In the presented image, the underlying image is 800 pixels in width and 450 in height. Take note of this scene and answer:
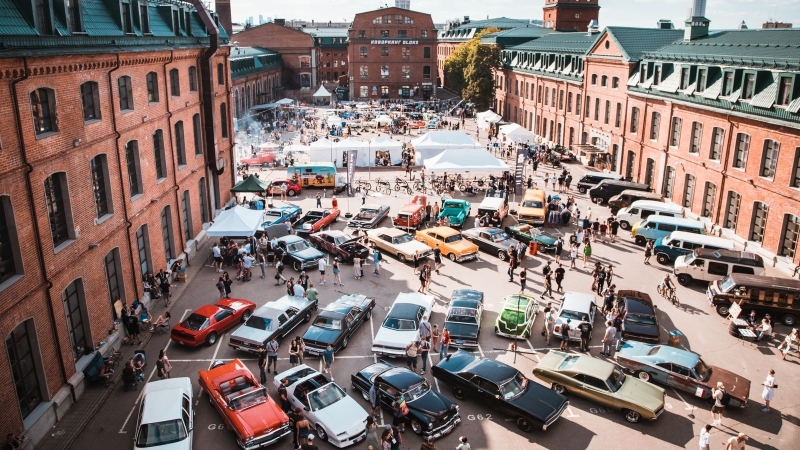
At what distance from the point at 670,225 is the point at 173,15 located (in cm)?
2590

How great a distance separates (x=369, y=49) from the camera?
93000mm

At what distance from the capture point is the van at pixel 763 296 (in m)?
21.4

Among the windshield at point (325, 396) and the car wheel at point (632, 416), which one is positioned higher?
the windshield at point (325, 396)

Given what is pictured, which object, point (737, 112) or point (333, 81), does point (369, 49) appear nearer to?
point (333, 81)

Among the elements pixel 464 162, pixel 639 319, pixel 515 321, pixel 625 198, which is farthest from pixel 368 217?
pixel 639 319

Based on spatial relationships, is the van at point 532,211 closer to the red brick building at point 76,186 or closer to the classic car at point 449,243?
the classic car at point 449,243

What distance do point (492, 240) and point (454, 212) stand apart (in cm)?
481

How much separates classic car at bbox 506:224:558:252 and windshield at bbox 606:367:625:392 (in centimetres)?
1301

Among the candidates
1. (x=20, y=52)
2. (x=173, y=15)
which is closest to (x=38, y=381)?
(x=20, y=52)

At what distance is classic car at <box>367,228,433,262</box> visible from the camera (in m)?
28.3

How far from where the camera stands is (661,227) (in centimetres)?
2991

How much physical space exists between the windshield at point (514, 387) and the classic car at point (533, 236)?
14.1 m

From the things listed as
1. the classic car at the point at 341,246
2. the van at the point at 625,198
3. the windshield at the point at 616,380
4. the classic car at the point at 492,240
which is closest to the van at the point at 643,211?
the van at the point at 625,198

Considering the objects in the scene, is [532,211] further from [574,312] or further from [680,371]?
[680,371]
